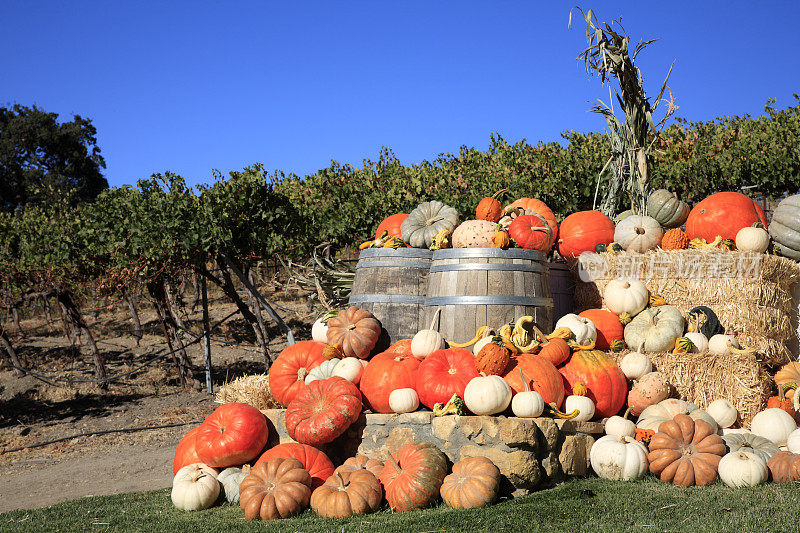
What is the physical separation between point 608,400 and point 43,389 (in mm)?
8721

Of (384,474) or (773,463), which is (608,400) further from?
(384,474)

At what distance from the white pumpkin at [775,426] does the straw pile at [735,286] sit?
0.64m

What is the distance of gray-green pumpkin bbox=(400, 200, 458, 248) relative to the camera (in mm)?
5895

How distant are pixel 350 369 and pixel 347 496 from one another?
127 centimetres

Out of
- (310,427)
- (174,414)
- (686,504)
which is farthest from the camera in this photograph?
(174,414)

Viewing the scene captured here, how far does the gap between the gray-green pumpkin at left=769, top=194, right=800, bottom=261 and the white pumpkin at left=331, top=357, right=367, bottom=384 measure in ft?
13.8

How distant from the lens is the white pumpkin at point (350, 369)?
507cm

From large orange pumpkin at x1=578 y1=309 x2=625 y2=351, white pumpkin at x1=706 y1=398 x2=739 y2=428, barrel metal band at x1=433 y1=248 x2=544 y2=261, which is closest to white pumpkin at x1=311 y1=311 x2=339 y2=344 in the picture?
barrel metal band at x1=433 y1=248 x2=544 y2=261

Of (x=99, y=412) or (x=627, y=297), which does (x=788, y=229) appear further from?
(x=99, y=412)

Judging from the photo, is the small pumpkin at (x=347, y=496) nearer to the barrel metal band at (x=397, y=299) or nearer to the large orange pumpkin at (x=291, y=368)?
the large orange pumpkin at (x=291, y=368)

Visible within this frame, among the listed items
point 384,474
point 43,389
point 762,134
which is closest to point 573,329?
point 384,474

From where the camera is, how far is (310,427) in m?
4.49

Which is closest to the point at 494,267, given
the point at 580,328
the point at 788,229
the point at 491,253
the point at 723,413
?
the point at 491,253

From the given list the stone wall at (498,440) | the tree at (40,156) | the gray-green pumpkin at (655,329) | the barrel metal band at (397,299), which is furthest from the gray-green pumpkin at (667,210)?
the tree at (40,156)
